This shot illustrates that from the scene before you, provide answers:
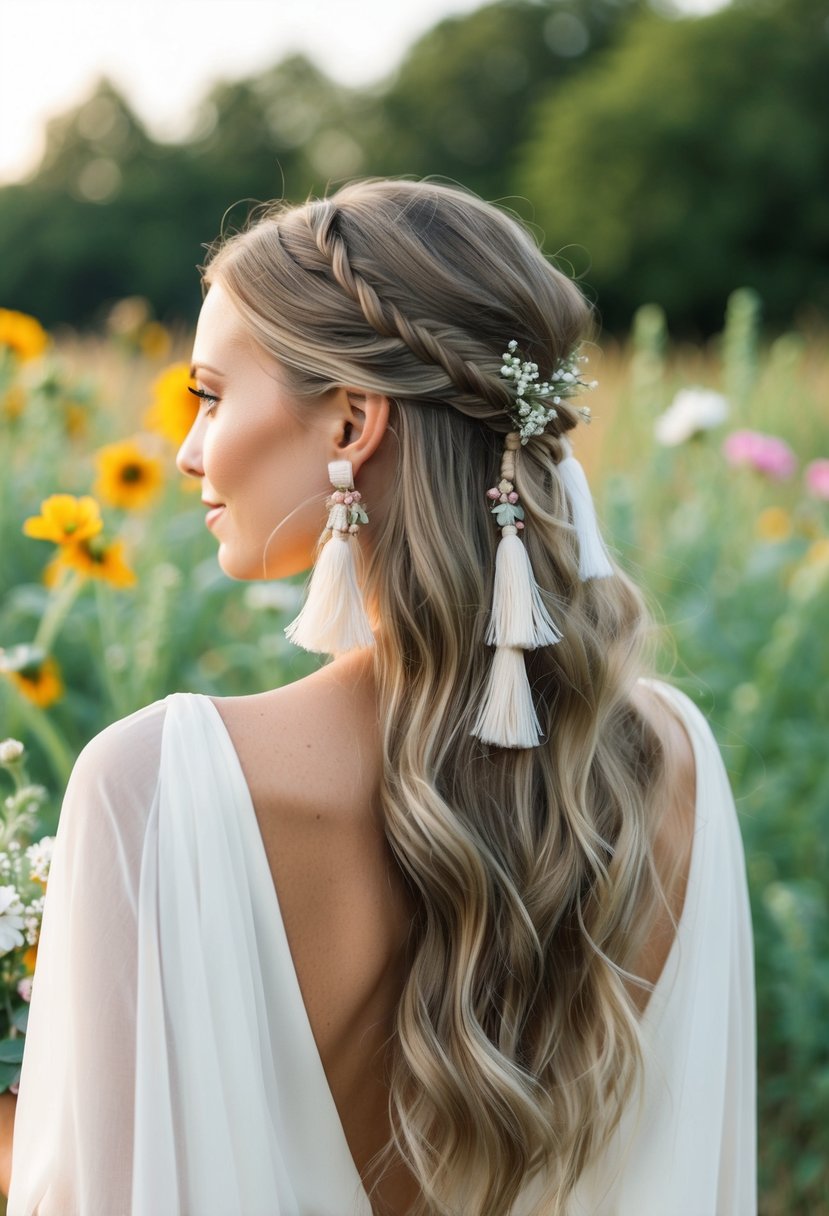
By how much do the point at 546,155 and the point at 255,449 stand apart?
25452mm

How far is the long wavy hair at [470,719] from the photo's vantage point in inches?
46.1

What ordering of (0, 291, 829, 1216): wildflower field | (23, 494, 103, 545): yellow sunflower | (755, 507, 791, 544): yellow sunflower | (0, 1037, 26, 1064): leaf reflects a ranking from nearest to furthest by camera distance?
(0, 1037, 26, 1064): leaf → (23, 494, 103, 545): yellow sunflower → (0, 291, 829, 1216): wildflower field → (755, 507, 791, 544): yellow sunflower

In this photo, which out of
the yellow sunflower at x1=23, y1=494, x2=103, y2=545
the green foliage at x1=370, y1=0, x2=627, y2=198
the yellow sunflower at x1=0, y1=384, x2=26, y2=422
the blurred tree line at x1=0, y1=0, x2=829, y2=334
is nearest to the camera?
the yellow sunflower at x1=23, y1=494, x2=103, y2=545

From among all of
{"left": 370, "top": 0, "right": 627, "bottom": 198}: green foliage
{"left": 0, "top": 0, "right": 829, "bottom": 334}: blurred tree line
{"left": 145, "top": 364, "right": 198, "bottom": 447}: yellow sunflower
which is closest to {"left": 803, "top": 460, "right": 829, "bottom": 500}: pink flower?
{"left": 145, "top": 364, "right": 198, "bottom": 447}: yellow sunflower

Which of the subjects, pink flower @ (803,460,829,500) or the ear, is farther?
pink flower @ (803,460,829,500)

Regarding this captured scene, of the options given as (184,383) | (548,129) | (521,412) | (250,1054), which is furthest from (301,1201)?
(548,129)

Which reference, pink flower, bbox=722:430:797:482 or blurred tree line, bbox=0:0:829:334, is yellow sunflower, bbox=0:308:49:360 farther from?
blurred tree line, bbox=0:0:829:334

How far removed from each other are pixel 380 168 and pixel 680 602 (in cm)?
2731

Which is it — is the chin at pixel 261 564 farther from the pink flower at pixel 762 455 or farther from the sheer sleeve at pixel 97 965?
the pink flower at pixel 762 455

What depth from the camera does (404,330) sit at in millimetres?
1149

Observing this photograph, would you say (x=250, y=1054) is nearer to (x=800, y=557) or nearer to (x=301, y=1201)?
(x=301, y=1201)

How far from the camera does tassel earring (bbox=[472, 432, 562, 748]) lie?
118 centimetres

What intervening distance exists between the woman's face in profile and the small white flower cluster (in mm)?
195

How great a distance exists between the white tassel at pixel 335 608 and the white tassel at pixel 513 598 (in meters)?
0.13
